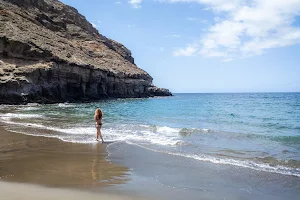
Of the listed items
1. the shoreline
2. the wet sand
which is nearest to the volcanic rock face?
the shoreline

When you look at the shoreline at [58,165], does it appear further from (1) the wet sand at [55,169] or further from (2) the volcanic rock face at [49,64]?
(2) the volcanic rock face at [49,64]

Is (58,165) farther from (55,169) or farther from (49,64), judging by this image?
(49,64)

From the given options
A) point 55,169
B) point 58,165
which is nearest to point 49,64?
point 58,165

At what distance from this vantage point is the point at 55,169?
8.09 metres

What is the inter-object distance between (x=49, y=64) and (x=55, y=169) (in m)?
42.5

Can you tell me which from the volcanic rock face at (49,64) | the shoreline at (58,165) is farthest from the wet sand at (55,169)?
the volcanic rock face at (49,64)

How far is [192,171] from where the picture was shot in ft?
26.9

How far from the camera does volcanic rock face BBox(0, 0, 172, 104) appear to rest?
4347 cm

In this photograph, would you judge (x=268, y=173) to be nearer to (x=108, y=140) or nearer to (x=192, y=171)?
(x=192, y=171)

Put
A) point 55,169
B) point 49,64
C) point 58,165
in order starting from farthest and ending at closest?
point 49,64 < point 58,165 < point 55,169

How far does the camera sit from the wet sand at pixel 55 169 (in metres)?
6.25

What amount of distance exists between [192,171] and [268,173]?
2137 millimetres

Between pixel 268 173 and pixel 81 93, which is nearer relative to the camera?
pixel 268 173

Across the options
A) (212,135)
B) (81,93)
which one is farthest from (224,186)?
(81,93)
